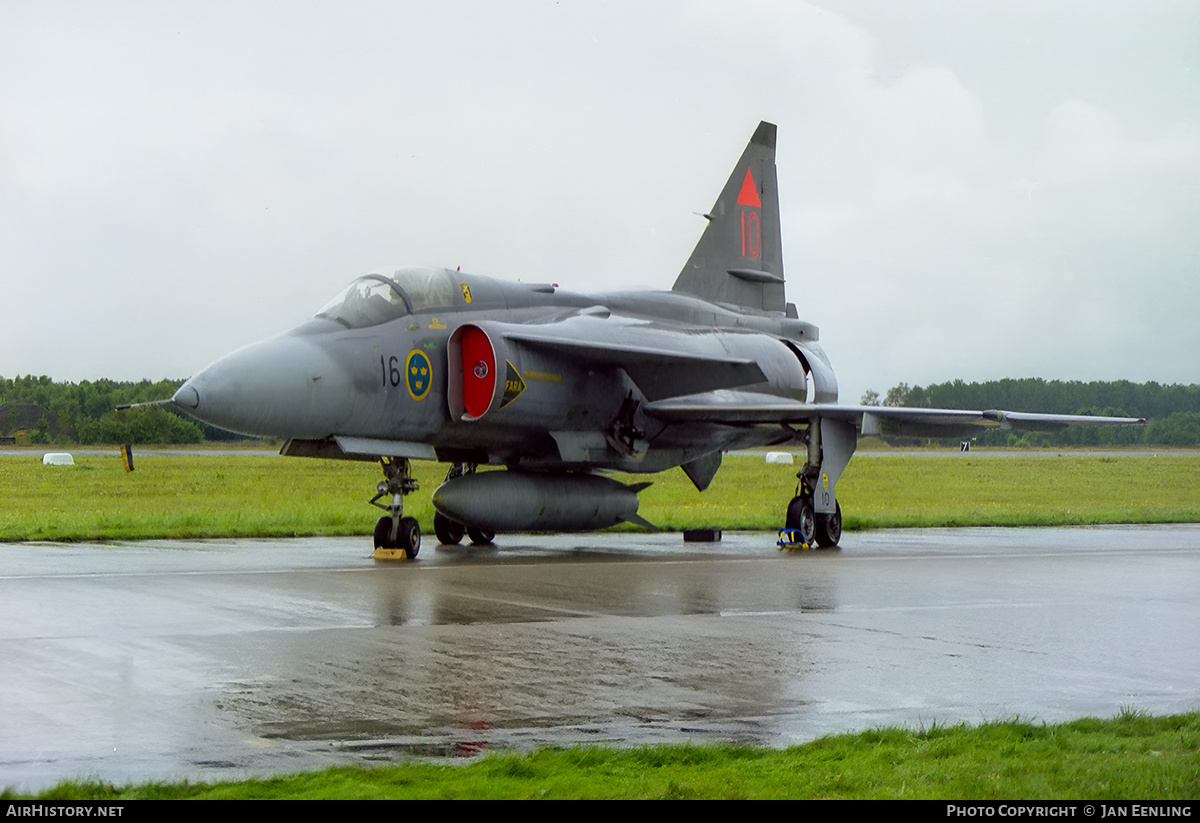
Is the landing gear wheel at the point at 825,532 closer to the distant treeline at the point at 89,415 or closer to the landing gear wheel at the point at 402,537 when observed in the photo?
the landing gear wheel at the point at 402,537

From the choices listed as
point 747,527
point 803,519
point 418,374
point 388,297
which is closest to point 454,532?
point 418,374

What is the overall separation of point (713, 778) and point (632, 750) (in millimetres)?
482

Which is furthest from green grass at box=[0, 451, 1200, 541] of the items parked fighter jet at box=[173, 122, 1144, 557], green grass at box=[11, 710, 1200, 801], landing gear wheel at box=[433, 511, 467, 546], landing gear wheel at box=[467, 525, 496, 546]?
green grass at box=[11, 710, 1200, 801]

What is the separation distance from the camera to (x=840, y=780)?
435 centimetres

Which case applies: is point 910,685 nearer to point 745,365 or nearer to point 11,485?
point 745,365

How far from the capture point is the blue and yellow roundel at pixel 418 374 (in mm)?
13820

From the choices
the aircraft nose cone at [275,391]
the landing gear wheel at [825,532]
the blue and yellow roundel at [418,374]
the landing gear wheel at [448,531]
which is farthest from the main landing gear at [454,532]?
the landing gear wheel at [825,532]

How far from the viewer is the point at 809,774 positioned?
4.46 m

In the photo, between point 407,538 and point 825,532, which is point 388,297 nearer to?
point 407,538

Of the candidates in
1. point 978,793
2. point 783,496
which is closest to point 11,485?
point 783,496

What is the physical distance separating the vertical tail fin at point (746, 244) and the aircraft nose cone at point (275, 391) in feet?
26.4

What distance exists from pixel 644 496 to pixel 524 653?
21603 millimetres

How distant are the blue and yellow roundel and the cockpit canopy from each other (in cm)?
51
